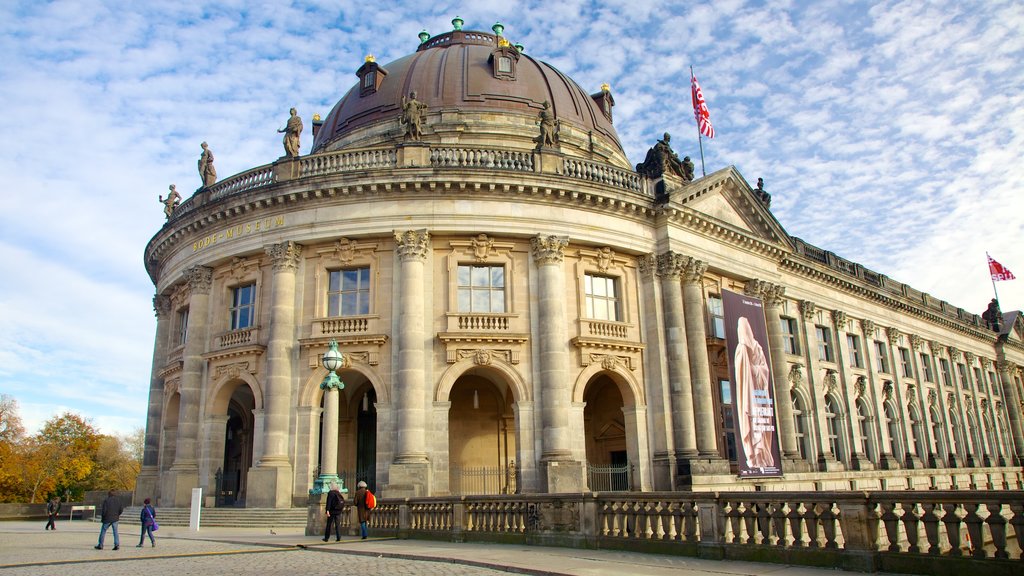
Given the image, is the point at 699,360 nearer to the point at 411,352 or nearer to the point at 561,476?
the point at 561,476

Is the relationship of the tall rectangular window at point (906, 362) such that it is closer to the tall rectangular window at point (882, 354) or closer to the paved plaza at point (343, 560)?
the tall rectangular window at point (882, 354)

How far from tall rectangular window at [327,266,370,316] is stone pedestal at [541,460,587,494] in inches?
318

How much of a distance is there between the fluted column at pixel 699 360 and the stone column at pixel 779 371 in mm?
4336

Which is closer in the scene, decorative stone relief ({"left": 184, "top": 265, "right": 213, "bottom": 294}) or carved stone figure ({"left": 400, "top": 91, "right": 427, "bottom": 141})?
carved stone figure ({"left": 400, "top": 91, "right": 427, "bottom": 141})

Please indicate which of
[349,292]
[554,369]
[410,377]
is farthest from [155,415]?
[554,369]

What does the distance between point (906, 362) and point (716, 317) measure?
22094 mm

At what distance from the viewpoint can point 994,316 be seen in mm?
58969

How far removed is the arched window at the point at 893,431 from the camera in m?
41.4

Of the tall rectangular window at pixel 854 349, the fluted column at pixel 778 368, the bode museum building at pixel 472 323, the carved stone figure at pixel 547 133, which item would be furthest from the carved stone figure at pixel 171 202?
the tall rectangular window at pixel 854 349

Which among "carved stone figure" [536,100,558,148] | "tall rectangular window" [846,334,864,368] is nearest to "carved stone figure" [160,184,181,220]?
"carved stone figure" [536,100,558,148]

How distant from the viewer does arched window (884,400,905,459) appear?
1629 inches

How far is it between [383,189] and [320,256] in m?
3.32

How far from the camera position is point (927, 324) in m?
48.6

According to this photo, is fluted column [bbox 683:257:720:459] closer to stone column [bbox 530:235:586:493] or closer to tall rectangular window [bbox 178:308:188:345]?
stone column [bbox 530:235:586:493]
